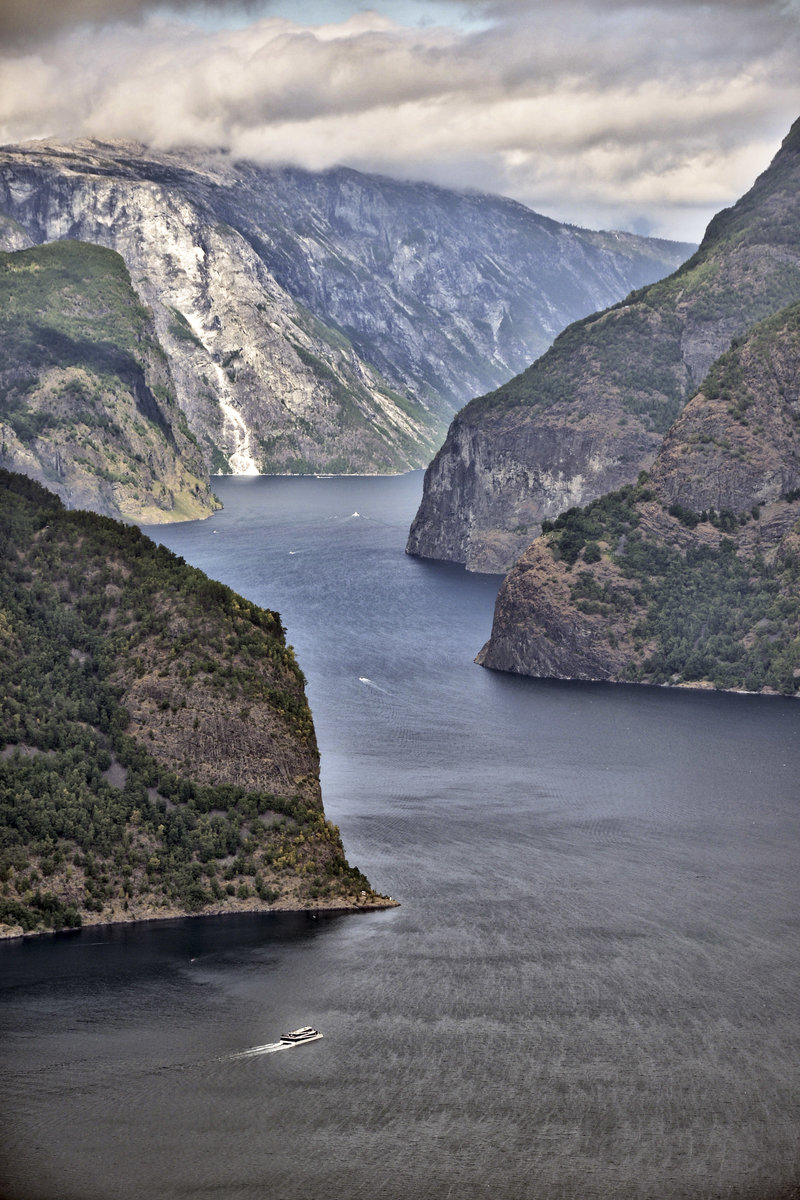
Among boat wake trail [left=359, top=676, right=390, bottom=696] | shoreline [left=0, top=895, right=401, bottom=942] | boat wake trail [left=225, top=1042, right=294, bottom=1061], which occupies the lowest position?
boat wake trail [left=225, top=1042, right=294, bottom=1061]

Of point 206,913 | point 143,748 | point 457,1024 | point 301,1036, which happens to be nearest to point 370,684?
point 143,748

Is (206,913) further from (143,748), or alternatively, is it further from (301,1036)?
(301,1036)

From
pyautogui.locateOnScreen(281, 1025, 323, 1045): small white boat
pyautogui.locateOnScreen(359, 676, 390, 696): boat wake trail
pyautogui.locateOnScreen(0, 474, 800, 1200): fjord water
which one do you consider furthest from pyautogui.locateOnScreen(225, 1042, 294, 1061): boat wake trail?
pyautogui.locateOnScreen(359, 676, 390, 696): boat wake trail

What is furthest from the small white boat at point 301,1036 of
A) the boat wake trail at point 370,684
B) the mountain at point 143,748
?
the boat wake trail at point 370,684

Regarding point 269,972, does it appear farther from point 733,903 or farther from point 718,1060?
point 733,903

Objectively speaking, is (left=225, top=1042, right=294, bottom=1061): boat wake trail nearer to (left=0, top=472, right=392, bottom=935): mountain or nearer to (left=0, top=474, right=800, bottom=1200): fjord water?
(left=0, top=474, right=800, bottom=1200): fjord water

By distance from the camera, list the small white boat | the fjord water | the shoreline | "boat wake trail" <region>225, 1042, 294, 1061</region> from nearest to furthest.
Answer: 1. the fjord water
2. "boat wake trail" <region>225, 1042, 294, 1061</region>
3. the small white boat
4. the shoreline
